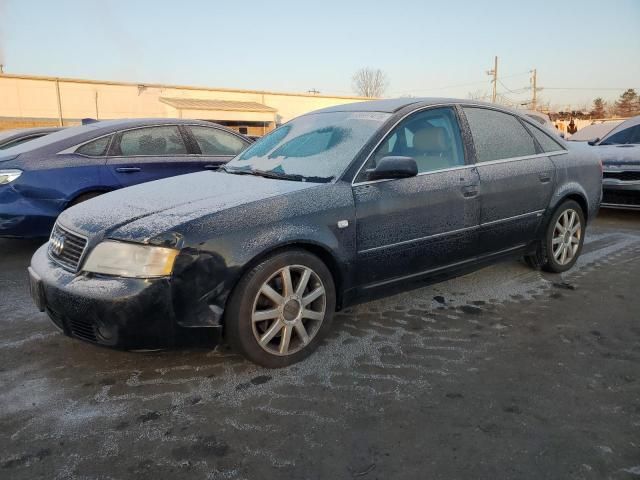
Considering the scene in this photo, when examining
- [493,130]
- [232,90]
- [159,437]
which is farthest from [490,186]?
[232,90]

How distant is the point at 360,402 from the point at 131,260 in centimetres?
136

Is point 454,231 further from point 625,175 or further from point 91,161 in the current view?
point 625,175

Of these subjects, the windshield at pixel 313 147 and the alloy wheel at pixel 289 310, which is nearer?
the alloy wheel at pixel 289 310

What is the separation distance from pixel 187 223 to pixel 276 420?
1.08 metres

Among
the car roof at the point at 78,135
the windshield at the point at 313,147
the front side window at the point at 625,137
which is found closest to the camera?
the windshield at the point at 313,147

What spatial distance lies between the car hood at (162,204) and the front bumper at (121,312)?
255 millimetres

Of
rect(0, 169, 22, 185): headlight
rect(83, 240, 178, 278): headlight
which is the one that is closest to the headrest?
rect(83, 240, 178, 278): headlight

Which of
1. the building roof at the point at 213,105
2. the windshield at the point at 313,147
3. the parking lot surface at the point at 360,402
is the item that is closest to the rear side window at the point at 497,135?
the windshield at the point at 313,147

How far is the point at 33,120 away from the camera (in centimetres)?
3188

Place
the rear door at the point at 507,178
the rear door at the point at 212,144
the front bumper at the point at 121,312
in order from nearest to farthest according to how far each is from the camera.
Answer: the front bumper at the point at 121,312 → the rear door at the point at 507,178 → the rear door at the point at 212,144

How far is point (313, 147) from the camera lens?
11.7 feet

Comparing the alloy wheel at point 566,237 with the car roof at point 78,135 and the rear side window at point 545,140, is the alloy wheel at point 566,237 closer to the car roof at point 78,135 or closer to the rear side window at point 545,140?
the rear side window at point 545,140

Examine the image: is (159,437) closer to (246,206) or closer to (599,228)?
(246,206)

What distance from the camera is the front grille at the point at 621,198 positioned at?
6871 millimetres
